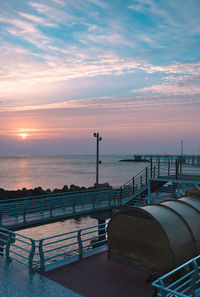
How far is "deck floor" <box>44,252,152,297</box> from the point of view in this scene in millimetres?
8182

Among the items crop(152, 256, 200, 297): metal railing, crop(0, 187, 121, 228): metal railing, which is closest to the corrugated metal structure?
crop(152, 256, 200, 297): metal railing

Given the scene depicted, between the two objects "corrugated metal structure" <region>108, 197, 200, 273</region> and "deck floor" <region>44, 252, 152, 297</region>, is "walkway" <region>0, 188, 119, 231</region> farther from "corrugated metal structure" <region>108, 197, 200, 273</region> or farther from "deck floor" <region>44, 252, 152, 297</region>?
"corrugated metal structure" <region>108, 197, 200, 273</region>

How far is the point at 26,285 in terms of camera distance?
8711mm

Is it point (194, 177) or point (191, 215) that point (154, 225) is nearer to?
point (191, 215)

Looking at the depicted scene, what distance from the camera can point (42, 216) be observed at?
713 inches

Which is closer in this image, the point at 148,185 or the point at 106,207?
the point at 148,185

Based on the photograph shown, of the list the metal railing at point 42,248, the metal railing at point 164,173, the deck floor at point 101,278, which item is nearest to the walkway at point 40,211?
the metal railing at point 42,248

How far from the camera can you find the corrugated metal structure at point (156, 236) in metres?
8.91

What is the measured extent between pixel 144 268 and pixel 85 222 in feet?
104

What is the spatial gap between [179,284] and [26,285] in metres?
4.79

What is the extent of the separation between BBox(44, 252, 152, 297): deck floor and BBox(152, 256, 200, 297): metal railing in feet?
2.19

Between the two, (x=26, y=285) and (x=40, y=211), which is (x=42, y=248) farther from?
(x=40, y=211)

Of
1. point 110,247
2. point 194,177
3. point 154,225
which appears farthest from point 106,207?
point 154,225

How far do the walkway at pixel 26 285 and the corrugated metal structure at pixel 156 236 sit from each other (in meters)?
2.57
